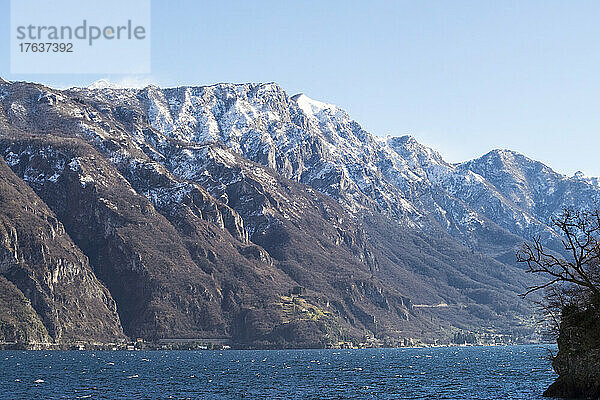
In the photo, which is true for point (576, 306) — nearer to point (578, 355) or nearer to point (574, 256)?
point (578, 355)

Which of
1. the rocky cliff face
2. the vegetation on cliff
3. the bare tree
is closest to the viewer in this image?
the bare tree

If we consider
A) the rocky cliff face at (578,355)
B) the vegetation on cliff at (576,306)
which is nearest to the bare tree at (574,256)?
the vegetation on cliff at (576,306)

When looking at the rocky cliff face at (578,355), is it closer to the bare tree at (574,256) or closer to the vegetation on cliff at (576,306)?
the vegetation on cliff at (576,306)

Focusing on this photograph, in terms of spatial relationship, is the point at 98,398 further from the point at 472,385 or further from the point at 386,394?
the point at 472,385

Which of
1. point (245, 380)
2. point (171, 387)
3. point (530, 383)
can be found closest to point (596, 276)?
point (530, 383)

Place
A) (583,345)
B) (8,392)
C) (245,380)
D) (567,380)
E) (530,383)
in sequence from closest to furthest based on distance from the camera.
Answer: (583,345), (567,380), (8,392), (530,383), (245,380)

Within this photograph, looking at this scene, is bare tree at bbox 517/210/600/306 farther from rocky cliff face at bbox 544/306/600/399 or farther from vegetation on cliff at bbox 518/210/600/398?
rocky cliff face at bbox 544/306/600/399

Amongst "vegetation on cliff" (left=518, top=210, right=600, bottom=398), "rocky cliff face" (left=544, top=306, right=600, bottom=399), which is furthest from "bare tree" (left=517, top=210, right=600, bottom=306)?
"rocky cliff face" (left=544, top=306, right=600, bottom=399)

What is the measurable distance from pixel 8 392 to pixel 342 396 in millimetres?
64330

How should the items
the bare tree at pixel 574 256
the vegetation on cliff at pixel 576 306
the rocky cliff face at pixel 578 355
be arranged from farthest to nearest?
1. the rocky cliff face at pixel 578 355
2. the vegetation on cliff at pixel 576 306
3. the bare tree at pixel 574 256

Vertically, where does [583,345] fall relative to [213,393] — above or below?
above

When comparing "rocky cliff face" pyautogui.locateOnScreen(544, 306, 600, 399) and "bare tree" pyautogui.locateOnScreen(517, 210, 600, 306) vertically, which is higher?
"bare tree" pyautogui.locateOnScreen(517, 210, 600, 306)

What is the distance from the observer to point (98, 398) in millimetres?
136500

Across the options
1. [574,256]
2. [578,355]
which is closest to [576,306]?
[578,355]
